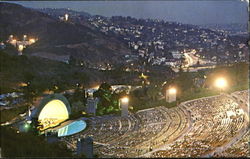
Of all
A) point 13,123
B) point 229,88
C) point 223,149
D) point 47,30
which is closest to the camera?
point 223,149

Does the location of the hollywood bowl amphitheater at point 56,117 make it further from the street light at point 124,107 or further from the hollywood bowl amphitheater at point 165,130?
the street light at point 124,107

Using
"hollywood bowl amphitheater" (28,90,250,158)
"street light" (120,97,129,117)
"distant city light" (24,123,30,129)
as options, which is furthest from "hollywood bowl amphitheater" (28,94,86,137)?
"street light" (120,97,129,117)

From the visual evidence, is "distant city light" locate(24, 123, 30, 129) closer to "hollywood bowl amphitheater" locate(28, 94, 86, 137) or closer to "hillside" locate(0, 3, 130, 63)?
"hollywood bowl amphitheater" locate(28, 94, 86, 137)

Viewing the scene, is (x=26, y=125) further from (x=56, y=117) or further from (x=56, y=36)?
(x=56, y=36)

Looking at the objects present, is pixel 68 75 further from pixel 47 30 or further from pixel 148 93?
pixel 47 30

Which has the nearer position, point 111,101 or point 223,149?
point 223,149

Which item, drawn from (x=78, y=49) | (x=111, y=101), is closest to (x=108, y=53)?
Result: (x=78, y=49)
